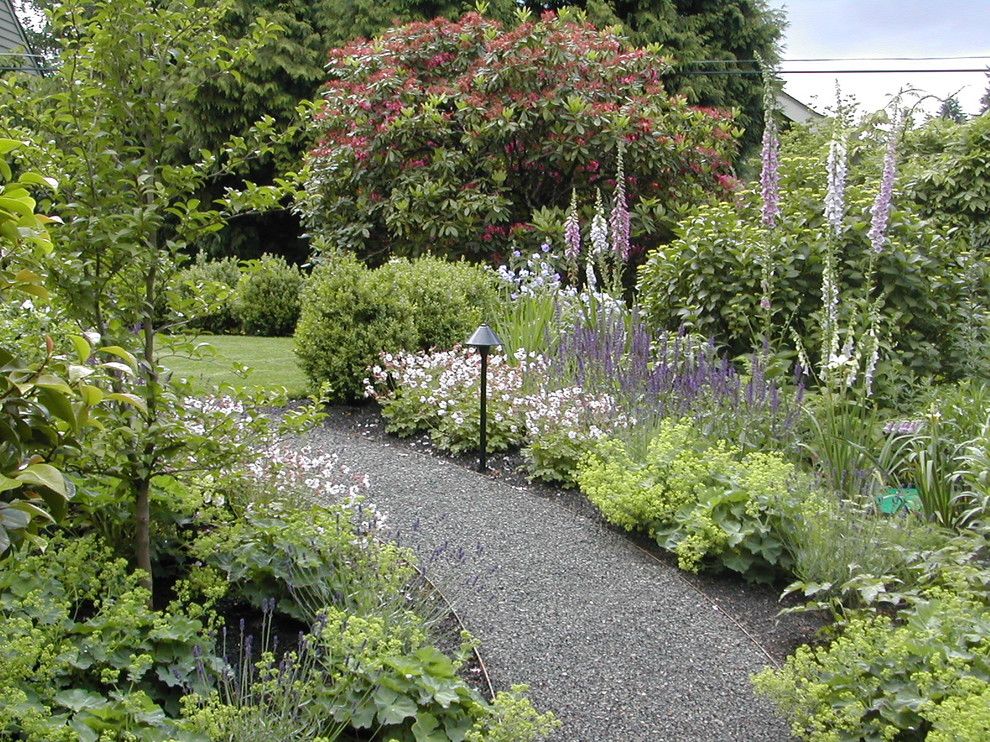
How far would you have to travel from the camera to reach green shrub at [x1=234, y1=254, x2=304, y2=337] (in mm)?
11336

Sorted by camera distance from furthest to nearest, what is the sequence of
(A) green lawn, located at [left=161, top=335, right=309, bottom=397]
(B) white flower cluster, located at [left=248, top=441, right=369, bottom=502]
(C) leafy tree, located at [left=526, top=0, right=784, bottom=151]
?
1. (C) leafy tree, located at [left=526, top=0, right=784, bottom=151]
2. (A) green lawn, located at [left=161, top=335, right=309, bottom=397]
3. (B) white flower cluster, located at [left=248, top=441, right=369, bottom=502]

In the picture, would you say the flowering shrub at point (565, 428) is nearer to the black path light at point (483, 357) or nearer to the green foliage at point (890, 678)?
the black path light at point (483, 357)

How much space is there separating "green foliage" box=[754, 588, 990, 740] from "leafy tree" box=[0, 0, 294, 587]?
2.01 metres

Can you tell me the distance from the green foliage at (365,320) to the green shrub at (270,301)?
13.8ft

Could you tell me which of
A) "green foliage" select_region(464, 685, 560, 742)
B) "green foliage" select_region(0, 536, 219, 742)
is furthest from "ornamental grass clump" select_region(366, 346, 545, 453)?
"green foliage" select_region(464, 685, 560, 742)

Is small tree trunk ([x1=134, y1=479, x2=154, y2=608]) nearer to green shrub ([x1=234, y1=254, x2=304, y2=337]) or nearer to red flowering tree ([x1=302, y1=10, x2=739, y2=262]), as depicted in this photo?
red flowering tree ([x1=302, y1=10, x2=739, y2=262])

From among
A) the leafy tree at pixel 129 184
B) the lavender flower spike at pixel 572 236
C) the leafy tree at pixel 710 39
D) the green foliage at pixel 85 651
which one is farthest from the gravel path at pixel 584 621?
the leafy tree at pixel 710 39

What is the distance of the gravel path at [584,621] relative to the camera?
9.57ft

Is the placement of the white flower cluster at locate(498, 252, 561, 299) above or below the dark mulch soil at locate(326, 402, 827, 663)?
above

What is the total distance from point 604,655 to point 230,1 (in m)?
2.59

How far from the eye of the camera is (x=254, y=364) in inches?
345

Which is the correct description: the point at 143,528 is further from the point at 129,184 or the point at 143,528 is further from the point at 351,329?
the point at 351,329

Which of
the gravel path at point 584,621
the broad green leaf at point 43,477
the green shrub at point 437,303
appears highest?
the green shrub at point 437,303

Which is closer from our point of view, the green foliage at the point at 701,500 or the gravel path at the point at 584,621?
the gravel path at the point at 584,621
